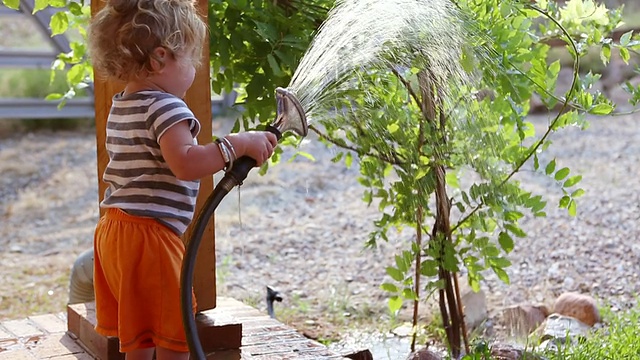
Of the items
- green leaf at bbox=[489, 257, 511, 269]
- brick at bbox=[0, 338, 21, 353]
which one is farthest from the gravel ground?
brick at bbox=[0, 338, 21, 353]

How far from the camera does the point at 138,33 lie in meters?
1.91

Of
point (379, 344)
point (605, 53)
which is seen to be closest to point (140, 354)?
point (605, 53)

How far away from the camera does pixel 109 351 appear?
2418 millimetres

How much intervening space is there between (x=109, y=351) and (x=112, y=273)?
0.44m

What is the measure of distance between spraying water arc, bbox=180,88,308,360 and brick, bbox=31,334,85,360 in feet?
2.85

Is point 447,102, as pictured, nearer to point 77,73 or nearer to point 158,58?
point 158,58

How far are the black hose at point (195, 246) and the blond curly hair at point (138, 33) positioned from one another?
30 centimetres

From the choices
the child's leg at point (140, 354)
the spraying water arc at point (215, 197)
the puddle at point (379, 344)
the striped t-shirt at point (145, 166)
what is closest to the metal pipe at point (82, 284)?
the puddle at point (379, 344)

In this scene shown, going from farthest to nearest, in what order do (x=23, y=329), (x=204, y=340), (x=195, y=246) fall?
(x=23, y=329) < (x=204, y=340) < (x=195, y=246)

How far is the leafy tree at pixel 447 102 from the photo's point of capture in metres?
2.54

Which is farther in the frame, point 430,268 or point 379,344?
point 379,344

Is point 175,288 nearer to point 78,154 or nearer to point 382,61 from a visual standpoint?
point 382,61

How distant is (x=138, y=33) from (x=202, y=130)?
1.96 feet

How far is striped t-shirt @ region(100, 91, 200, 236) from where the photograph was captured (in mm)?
1948
